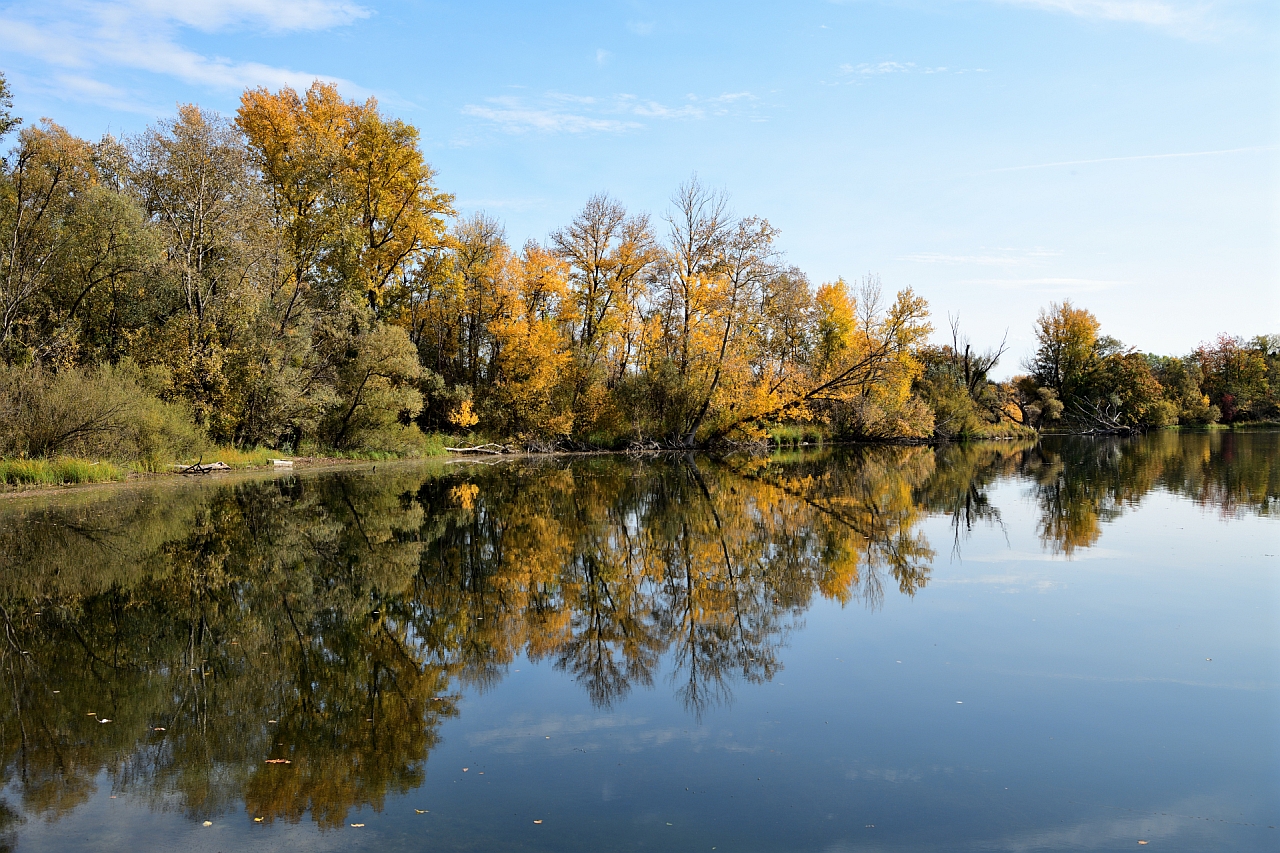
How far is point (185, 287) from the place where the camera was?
25906 millimetres

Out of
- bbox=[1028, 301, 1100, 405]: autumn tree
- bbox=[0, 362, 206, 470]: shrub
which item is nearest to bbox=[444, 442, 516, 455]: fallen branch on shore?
bbox=[0, 362, 206, 470]: shrub

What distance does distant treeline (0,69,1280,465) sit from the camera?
2467 centimetres

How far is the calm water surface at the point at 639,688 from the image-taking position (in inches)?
171

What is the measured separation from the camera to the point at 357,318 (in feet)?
106

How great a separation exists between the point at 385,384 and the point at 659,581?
23.6m

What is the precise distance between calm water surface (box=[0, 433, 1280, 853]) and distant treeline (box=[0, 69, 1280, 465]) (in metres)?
13.7

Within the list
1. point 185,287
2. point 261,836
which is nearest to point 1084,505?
point 261,836

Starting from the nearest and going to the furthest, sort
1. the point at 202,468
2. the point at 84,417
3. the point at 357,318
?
1. the point at 84,417
2. the point at 202,468
3. the point at 357,318

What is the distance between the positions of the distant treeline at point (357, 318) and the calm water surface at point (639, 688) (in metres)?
13.7

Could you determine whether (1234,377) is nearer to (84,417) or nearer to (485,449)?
(485,449)

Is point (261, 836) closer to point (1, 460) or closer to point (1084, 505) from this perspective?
point (1084, 505)

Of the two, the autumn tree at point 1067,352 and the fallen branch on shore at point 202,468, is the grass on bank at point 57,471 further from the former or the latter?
the autumn tree at point 1067,352

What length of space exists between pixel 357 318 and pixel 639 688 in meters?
28.8

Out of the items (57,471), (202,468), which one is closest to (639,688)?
(57,471)
